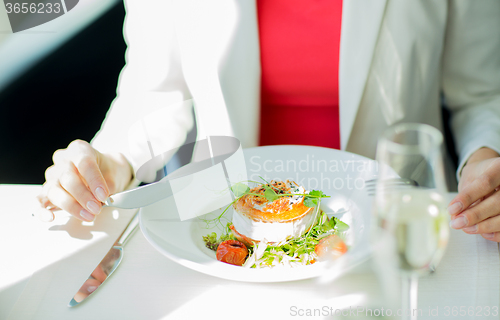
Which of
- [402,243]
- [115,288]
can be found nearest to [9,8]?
[115,288]

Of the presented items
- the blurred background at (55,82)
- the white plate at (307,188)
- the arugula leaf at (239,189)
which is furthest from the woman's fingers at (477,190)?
the blurred background at (55,82)

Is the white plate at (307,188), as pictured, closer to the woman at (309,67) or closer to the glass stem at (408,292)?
the glass stem at (408,292)

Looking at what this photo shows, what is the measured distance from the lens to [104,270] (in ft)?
2.05

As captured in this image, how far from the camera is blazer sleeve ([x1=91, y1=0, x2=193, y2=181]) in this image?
1.05 m

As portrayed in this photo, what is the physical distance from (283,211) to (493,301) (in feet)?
1.09

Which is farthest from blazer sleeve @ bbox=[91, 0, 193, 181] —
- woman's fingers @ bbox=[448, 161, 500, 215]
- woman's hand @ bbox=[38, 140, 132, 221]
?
woman's fingers @ bbox=[448, 161, 500, 215]

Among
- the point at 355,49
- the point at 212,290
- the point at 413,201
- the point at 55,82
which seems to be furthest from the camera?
the point at 55,82

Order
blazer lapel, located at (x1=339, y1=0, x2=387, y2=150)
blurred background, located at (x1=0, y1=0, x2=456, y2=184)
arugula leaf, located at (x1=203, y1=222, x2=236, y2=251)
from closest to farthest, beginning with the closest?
arugula leaf, located at (x1=203, y1=222, x2=236, y2=251) → blazer lapel, located at (x1=339, y1=0, x2=387, y2=150) → blurred background, located at (x1=0, y1=0, x2=456, y2=184)

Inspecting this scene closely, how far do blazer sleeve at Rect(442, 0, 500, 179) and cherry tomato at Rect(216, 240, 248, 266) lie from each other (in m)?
0.63

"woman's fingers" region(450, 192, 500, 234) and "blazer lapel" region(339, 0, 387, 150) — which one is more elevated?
"blazer lapel" region(339, 0, 387, 150)

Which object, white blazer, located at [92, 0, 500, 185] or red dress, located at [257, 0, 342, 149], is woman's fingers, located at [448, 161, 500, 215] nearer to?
white blazer, located at [92, 0, 500, 185]

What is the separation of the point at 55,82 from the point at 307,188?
187 cm

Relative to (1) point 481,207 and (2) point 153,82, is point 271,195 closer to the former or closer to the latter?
(1) point 481,207

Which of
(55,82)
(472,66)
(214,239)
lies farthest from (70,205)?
(55,82)
